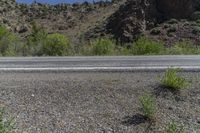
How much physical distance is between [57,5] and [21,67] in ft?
227

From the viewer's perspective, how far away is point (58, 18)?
2867 inches

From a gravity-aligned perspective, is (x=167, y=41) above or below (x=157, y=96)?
below

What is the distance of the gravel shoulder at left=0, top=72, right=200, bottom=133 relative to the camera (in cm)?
737

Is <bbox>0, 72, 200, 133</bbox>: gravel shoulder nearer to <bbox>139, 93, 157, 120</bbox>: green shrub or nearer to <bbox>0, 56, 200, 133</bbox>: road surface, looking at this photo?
<bbox>0, 56, 200, 133</bbox>: road surface

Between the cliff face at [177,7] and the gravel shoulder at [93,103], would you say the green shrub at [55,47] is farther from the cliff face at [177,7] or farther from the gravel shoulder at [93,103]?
the cliff face at [177,7]

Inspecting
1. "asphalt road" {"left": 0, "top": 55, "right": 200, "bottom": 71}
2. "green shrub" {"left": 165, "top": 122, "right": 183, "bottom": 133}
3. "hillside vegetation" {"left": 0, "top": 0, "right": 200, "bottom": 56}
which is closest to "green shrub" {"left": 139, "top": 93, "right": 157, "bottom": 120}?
"green shrub" {"left": 165, "top": 122, "right": 183, "bottom": 133}

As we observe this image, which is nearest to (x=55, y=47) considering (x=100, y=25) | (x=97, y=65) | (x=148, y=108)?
(x=97, y=65)

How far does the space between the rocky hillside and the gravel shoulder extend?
2969 centimetres

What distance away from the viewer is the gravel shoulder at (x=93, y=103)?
737 centimetres

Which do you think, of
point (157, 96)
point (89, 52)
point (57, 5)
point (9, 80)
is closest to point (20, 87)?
point (9, 80)

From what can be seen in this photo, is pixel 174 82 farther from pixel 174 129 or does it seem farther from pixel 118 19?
pixel 118 19

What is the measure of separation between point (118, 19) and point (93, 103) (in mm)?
49233

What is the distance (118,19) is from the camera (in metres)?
56.8

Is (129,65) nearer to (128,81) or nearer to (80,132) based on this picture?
(128,81)
